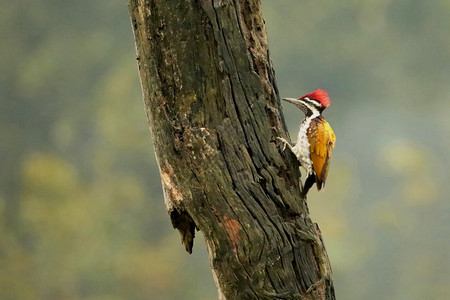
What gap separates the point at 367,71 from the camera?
7.43 m

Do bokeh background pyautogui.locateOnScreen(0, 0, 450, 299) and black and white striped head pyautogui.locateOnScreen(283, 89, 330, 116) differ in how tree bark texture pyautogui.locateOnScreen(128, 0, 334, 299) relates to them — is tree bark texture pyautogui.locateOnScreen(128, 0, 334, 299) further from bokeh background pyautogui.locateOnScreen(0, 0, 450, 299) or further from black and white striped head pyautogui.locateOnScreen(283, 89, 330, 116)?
bokeh background pyautogui.locateOnScreen(0, 0, 450, 299)

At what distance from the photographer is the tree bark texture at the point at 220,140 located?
2.87 metres

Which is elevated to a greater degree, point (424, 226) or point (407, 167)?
point (407, 167)

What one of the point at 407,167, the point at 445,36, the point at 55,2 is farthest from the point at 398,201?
the point at 55,2

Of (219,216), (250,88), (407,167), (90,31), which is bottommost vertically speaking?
(219,216)

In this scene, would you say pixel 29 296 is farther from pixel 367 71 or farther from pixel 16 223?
pixel 367 71

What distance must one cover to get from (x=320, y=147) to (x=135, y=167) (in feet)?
13.9

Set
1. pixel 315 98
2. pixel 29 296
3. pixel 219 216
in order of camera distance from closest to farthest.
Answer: pixel 219 216 < pixel 315 98 < pixel 29 296

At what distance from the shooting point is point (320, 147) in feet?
10.4

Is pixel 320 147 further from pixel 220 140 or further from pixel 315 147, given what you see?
pixel 220 140

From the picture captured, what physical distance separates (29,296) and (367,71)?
164 inches

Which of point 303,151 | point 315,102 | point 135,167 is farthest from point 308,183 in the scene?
point 135,167

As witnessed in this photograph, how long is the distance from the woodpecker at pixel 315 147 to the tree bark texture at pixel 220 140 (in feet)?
0.43

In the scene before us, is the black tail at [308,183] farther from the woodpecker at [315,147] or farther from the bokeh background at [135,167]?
the bokeh background at [135,167]
